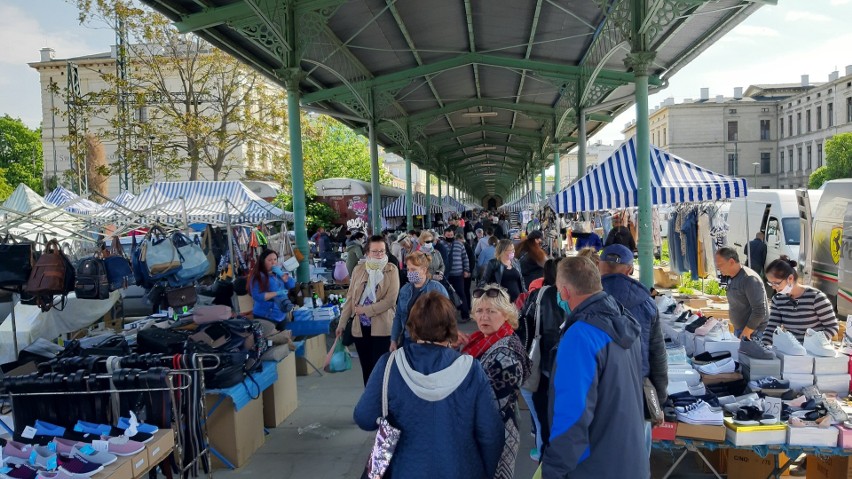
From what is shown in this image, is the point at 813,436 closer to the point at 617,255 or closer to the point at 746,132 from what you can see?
the point at 617,255

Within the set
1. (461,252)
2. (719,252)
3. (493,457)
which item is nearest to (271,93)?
(461,252)

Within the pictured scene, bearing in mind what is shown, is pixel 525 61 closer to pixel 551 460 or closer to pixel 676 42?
pixel 676 42

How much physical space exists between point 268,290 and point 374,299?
1534 millimetres

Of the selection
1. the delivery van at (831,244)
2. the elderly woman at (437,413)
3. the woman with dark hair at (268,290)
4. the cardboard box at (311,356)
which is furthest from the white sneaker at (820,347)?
the delivery van at (831,244)

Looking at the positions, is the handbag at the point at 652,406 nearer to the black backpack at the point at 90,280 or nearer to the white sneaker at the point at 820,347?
the white sneaker at the point at 820,347

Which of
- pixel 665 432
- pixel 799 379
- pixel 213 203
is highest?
pixel 213 203

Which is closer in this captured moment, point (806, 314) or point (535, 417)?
point (535, 417)

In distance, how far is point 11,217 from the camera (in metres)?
5.82

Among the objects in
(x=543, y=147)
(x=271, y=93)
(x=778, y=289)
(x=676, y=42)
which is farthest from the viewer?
(x=271, y=93)

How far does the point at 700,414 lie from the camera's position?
392 cm

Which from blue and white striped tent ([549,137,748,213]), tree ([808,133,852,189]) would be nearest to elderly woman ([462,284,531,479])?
blue and white striped tent ([549,137,748,213])

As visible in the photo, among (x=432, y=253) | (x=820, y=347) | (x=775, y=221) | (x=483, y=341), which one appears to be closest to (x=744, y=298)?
(x=820, y=347)

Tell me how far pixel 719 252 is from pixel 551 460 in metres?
3.82

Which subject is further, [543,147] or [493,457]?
[543,147]
